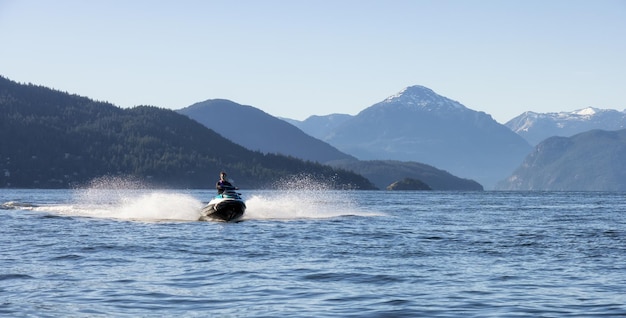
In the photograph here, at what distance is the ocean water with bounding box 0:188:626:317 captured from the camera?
2400 cm

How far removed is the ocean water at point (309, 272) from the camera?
24000 mm

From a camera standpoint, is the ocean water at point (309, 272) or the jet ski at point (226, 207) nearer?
the ocean water at point (309, 272)

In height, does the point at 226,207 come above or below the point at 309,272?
above

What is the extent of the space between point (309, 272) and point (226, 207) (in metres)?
28.4

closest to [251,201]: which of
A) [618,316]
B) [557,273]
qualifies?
[557,273]

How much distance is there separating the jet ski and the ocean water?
5.49 meters

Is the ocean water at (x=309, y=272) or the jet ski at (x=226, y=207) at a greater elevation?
the jet ski at (x=226, y=207)

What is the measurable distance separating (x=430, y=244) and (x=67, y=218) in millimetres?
33273

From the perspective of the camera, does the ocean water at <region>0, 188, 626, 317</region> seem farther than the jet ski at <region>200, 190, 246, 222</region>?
No

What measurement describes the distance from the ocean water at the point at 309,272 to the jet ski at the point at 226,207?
5.49 m

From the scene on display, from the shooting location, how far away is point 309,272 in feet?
101

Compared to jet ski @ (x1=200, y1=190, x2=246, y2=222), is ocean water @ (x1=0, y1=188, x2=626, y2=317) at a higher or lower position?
lower

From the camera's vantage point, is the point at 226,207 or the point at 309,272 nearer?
the point at 309,272

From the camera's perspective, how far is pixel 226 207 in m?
58.5
